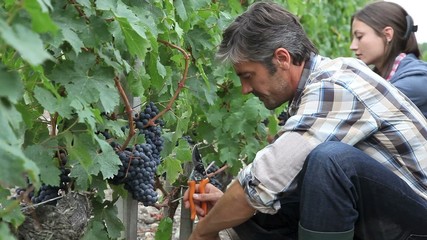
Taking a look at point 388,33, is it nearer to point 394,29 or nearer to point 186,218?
point 394,29

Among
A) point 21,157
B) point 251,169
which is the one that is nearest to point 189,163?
point 251,169

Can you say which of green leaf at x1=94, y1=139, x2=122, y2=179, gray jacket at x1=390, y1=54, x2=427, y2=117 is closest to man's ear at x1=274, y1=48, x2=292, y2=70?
green leaf at x1=94, y1=139, x2=122, y2=179

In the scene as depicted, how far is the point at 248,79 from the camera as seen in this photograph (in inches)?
123

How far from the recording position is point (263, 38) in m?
3.10

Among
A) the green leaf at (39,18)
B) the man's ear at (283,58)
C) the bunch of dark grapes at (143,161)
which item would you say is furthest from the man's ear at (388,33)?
the green leaf at (39,18)

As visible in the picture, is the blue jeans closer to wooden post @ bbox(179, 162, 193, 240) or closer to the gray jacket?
wooden post @ bbox(179, 162, 193, 240)

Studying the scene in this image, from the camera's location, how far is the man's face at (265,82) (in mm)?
3080

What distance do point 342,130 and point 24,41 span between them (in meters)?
1.66

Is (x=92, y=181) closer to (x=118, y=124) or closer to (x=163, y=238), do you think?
(x=118, y=124)

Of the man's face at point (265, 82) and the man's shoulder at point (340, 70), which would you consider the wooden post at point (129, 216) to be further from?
the man's shoulder at point (340, 70)

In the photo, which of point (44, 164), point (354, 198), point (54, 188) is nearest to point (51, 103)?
point (44, 164)

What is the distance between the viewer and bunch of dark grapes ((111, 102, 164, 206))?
2.96m

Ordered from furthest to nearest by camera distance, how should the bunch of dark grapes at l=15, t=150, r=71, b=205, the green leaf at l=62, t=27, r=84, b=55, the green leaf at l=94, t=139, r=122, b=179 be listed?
the bunch of dark grapes at l=15, t=150, r=71, b=205, the green leaf at l=94, t=139, r=122, b=179, the green leaf at l=62, t=27, r=84, b=55

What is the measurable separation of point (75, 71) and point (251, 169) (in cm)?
69
